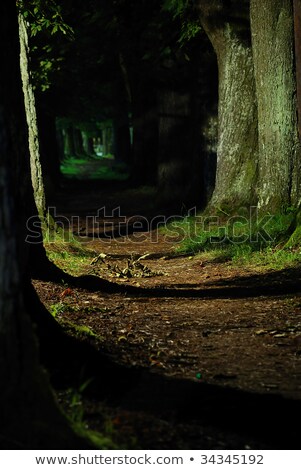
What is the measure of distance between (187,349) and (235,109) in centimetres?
924

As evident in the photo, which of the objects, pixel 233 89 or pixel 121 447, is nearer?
pixel 121 447

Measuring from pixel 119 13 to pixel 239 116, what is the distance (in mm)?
6154

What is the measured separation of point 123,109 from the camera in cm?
4050

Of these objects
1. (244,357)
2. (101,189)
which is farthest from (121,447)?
(101,189)

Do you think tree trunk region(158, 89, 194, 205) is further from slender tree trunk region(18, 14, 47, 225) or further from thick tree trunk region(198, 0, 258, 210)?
slender tree trunk region(18, 14, 47, 225)

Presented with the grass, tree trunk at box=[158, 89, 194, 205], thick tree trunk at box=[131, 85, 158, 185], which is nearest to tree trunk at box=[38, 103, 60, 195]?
thick tree trunk at box=[131, 85, 158, 185]

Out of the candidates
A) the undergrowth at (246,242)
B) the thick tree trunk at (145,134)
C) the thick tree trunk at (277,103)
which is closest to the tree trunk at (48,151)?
the thick tree trunk at (145,134)

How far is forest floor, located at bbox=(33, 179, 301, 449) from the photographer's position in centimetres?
443

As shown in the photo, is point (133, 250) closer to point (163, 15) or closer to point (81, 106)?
point (163, 15)

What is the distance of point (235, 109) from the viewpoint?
1521cm

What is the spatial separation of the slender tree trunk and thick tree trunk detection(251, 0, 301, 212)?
3706 mm

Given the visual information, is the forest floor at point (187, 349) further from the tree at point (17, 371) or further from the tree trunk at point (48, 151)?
the tree trunk at point (48, 151)
